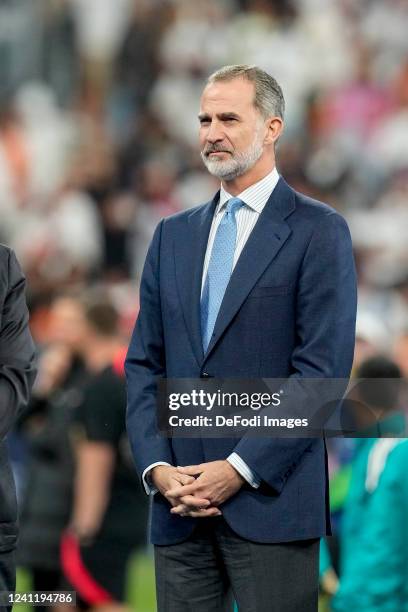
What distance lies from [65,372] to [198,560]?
3.80m

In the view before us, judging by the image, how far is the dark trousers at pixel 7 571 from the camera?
3.45 meters

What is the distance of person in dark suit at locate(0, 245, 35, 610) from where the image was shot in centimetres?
347

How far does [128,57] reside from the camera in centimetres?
1328

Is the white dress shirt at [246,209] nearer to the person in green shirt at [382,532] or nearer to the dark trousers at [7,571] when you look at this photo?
the person in green shirt at [382,532]

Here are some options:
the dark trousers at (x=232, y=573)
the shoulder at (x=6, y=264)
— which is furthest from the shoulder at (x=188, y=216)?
the dark trousers at (x=232, y=573)

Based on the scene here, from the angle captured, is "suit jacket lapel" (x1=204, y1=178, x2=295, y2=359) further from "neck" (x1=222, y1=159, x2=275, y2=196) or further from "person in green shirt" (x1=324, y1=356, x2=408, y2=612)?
"person in green shirt" (x1=324, y1=356, x2=408, y2=612)

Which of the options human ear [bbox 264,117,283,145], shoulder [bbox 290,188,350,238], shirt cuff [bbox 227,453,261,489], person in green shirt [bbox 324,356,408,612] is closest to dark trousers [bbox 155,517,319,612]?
shirt cuff [bbox 227,453,261,489]

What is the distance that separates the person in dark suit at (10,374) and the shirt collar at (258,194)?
0.62m

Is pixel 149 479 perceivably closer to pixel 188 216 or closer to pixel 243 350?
pixel 243 350

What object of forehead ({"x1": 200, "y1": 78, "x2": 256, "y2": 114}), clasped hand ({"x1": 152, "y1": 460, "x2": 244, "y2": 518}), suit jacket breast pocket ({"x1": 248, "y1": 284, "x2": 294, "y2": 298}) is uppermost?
forehead ({"x1": 200, "y1": 78, "x2": 256, "y2": 114})

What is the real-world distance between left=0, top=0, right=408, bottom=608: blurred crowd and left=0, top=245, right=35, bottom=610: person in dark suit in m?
7.05

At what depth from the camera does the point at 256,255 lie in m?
3.50

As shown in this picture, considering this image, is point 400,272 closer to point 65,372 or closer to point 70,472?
point 65,372

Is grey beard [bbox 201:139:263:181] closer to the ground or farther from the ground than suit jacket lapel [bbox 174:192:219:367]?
farther from the ground
